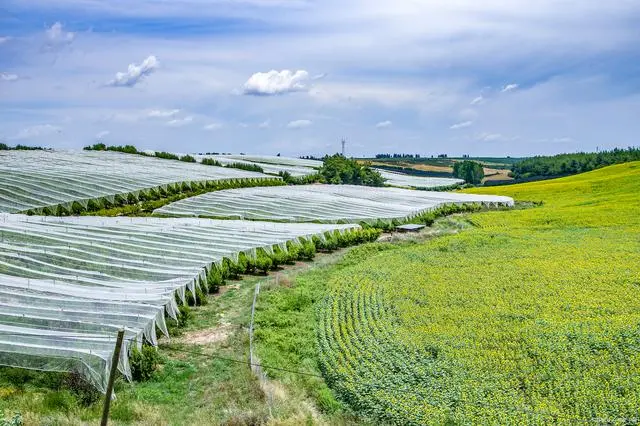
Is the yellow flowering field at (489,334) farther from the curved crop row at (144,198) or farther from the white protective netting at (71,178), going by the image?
the white protective netting at (71,178)

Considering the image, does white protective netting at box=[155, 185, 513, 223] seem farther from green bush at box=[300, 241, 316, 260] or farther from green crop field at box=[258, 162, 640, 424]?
green crop field at box=[258, 162, 640, 424]

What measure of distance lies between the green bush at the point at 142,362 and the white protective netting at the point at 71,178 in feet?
67.0

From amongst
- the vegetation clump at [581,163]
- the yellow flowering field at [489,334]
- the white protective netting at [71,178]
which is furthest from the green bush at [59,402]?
the vegetation clump at [581,163]

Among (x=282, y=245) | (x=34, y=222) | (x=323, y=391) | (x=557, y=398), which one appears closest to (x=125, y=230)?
(x=34, y=222)

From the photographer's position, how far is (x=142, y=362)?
41.4 ft

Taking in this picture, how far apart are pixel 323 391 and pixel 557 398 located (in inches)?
180

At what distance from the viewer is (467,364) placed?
12688 millimetres

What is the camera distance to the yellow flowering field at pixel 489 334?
437 inches

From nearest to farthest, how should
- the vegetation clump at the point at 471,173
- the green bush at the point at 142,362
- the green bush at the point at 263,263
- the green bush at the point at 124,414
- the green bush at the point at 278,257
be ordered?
the green bush at the point at 124,414 < the green bush at the point at 142,362 < the green bush at the point at 263,263 < the green bush at the point at 278,257 < the vegetation clump at the point at 471,173

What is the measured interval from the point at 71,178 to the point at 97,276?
20517mm

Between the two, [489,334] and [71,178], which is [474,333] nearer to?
[489,334]

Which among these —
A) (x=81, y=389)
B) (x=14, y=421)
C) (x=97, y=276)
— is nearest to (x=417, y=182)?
(x=97, y=276)

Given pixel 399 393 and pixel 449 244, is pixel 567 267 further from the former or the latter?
pixel 399 393

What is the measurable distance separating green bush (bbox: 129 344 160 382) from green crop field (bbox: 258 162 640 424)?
105 inches
